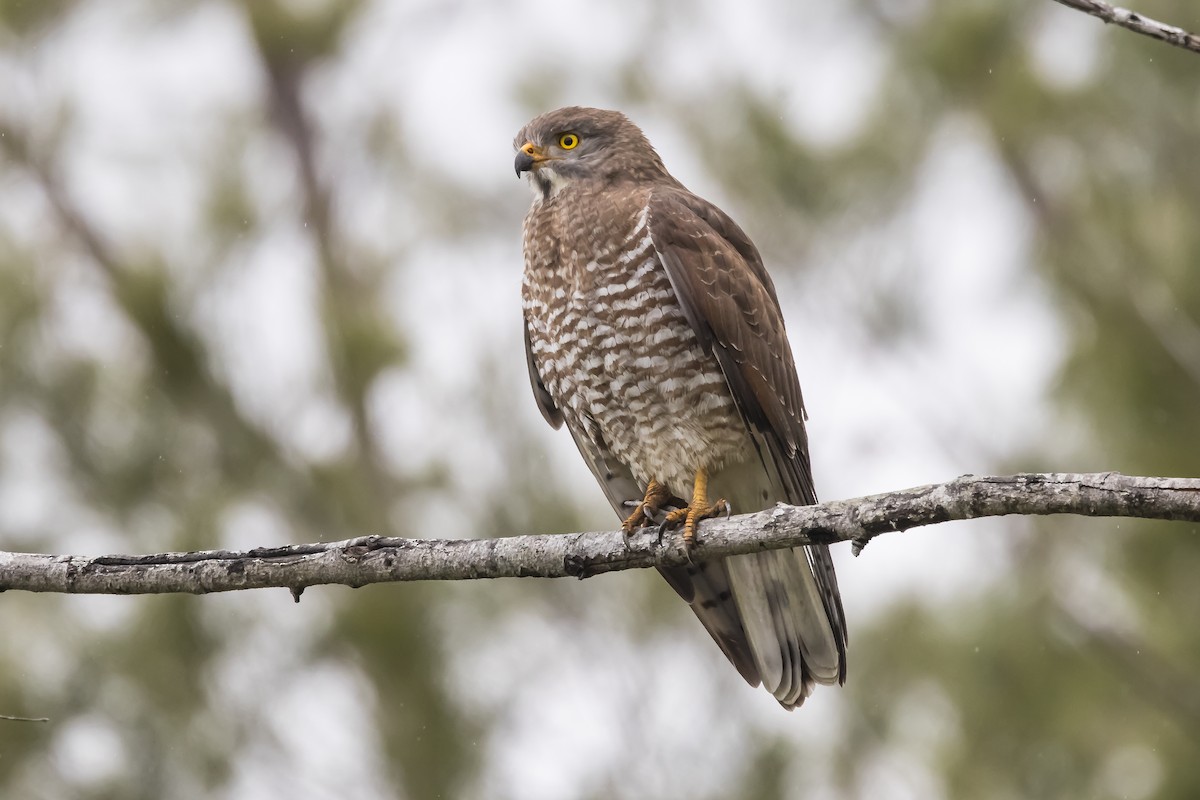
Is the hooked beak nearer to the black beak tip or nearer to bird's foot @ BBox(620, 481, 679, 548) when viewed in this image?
the black beak tip

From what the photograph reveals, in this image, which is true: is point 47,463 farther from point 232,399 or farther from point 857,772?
point 857,772

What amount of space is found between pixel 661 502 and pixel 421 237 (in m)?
4.53

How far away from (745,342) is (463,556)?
1559 millimetres

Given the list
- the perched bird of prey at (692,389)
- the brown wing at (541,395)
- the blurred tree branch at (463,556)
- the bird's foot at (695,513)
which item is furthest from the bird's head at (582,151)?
the blurred tree branch at (463,556)

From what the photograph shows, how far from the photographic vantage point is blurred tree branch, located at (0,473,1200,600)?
10.7 ft

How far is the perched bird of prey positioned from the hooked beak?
436mm

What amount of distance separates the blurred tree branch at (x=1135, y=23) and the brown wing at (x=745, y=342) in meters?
2.02

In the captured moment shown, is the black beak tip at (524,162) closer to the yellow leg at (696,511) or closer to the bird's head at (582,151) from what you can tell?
the bird's head at (582,151)

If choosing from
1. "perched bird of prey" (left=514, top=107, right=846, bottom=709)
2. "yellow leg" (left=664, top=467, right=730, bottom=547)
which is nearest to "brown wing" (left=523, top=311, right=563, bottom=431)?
"perched bird of prey" (left=514, top=107, right=846, bottom=709)

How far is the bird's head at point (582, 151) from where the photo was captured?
550 centimetres

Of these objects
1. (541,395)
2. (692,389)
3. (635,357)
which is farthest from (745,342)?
(541,395)

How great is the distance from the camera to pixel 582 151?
564cm

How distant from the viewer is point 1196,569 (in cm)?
614

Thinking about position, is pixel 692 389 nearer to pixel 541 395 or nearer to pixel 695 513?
pixel 695 513
